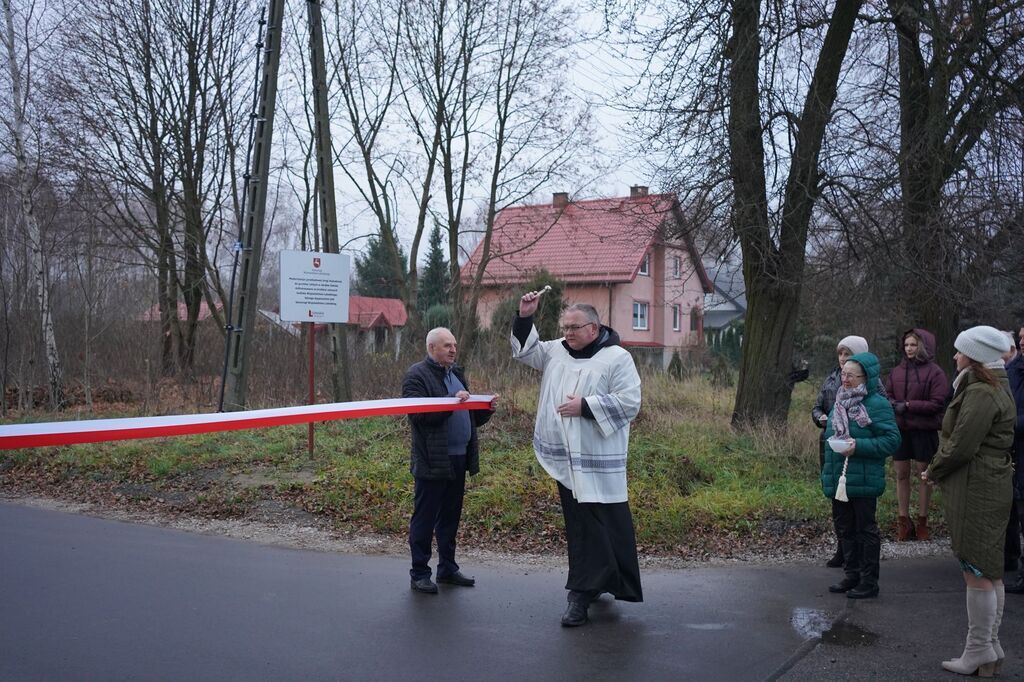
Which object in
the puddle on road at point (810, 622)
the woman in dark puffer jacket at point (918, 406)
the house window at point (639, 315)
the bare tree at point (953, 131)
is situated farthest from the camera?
the house window at point (639, 315)

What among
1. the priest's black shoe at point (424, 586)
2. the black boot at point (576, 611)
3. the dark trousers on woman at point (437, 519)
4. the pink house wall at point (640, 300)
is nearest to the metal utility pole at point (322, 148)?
the dark trousers on woman at point (437, 519)

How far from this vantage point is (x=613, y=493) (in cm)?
610

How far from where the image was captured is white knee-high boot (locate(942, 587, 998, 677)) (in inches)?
201

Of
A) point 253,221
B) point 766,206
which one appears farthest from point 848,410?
point 253,221

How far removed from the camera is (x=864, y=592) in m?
6.70

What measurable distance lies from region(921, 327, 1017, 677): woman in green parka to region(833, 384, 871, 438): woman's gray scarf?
3.44 ft

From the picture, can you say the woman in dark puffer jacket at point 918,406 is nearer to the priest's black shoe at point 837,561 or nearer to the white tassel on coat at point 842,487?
the priest's black shoe at point 837,561

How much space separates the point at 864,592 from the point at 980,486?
1.71 metres

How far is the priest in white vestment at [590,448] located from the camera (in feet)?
19.9

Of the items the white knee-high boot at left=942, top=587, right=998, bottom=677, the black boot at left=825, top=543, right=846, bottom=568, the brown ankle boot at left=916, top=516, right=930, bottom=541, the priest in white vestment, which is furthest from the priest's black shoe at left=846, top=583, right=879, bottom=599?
the brown ankle boot at left=916, top=516, right=930, bottom=541

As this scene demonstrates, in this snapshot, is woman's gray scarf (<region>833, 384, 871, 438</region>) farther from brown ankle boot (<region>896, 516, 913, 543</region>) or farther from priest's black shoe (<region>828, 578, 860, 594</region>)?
brown ankle boot (<region>896, 516, 913, 543</region>)

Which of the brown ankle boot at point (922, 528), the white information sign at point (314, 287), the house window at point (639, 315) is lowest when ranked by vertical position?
the brown ankle boot at point (922, 528)

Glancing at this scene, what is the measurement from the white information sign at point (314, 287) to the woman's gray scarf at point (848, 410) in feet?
20.9

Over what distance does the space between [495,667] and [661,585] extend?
2.29 metres
